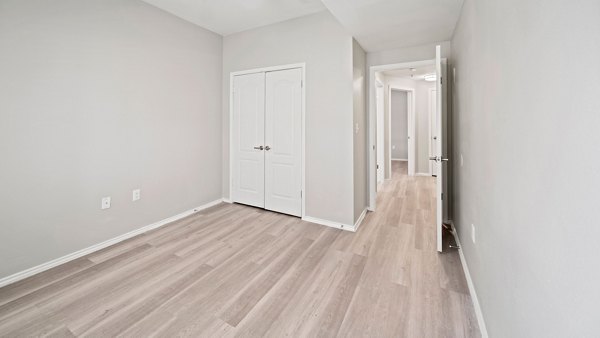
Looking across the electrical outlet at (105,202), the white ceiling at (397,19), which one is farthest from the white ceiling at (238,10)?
the electrical outlet at (105,202)

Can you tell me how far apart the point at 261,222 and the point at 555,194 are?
9.79 feet

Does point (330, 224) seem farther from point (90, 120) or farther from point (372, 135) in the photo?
point (90, 120)

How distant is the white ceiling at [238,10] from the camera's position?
295 centimetres

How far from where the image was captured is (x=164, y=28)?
10.2ft

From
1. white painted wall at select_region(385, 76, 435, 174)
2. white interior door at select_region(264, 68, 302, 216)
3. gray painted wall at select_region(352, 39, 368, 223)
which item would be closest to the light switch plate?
white interior door at select_region(264, 68, 302, 216)

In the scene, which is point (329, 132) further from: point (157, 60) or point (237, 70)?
point (157, 60)

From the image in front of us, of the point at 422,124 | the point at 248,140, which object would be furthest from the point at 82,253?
the point at 422,124

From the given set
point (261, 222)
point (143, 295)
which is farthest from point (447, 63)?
point (143, 295)

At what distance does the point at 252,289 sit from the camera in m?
1.93

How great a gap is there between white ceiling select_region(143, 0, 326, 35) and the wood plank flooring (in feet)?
9.17

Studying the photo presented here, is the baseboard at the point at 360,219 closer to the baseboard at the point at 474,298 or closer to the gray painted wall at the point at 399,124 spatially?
the baseboard at the point at 474,298

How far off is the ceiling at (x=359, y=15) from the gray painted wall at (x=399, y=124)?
21.2ft

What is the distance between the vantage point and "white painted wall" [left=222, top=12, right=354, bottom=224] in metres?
3.04

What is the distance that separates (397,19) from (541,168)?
233 centimetres
